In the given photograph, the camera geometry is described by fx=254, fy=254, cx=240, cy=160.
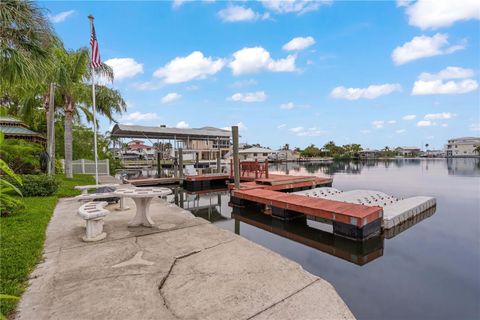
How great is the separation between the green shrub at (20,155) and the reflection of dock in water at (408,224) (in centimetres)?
1131

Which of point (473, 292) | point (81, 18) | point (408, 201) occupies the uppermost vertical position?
point (81, 18)

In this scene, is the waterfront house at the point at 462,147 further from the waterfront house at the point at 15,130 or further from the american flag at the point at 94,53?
the waterfront house at the point at 15,130

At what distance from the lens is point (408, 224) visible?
8.81 m

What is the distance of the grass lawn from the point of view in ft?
9.78

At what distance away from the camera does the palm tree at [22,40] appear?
7320 millimetres

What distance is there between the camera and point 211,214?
37.0 feet

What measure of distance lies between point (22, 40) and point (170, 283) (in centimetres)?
928

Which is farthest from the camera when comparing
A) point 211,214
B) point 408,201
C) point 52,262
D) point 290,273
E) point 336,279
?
point 211,214

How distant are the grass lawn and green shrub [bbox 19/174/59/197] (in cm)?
176

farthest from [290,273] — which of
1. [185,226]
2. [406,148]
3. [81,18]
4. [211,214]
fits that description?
[406,148]

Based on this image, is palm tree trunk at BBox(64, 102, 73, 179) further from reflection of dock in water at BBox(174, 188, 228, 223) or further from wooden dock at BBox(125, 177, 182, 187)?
reflection of dock in water at BBox(174, 188, 228, 223)

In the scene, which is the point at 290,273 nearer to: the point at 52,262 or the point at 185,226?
the point at 185,226

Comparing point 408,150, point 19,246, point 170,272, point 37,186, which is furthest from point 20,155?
point 408,150

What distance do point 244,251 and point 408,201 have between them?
9.16 m
